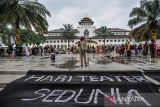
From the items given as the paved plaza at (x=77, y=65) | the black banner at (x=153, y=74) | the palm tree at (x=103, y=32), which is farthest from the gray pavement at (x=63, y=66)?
the palm tree at (x=103, y=32)

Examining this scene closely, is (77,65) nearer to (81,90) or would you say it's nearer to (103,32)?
(81,90)

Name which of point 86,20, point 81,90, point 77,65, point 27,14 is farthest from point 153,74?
point 86,20

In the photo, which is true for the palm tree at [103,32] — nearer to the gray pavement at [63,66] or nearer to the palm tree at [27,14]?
the palm tree at [27,14]

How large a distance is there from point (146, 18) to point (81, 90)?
2789cm

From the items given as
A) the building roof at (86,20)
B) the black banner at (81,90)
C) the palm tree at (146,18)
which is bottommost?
the black banner at (81,90)

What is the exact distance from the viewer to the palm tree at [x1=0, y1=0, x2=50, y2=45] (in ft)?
97.6

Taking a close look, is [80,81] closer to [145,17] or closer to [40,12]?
[40,12]

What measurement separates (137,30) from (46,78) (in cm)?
2614

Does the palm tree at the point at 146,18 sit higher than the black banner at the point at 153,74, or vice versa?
the palm tree at the point at 146,18

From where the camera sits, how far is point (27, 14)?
30922 mm

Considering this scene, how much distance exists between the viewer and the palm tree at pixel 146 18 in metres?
33.4

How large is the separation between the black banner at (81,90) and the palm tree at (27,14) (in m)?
20.7

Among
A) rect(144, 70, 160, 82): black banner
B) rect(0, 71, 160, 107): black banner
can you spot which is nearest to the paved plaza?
rect(144, 70, 160, 82): black banner

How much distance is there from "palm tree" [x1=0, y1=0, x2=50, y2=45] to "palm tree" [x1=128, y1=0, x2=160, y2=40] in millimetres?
10413
